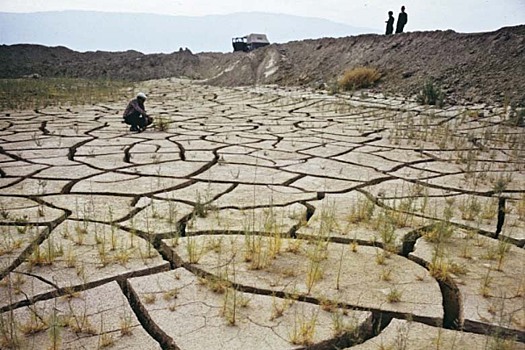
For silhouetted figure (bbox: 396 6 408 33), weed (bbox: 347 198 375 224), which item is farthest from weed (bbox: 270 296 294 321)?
silhouetted figure (bbox: 396 6 408 33)

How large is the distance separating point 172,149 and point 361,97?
238 inches

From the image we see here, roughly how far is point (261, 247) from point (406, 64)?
10.2m

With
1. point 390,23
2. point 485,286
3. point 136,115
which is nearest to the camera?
point 485,286

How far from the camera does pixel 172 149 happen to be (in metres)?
4.82

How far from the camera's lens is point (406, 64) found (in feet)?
37.6

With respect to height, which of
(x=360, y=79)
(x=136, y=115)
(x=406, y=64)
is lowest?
(x=136, y=115)

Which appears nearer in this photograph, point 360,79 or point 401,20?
point 360,79

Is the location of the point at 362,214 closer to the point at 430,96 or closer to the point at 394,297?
the point at 394,297

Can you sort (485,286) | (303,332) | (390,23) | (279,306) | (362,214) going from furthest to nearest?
1. (390,23)
2. (362,214)
3. (485,286)
4. (279,306)
5. (303,332)

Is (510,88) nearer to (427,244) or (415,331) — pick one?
(427,244)

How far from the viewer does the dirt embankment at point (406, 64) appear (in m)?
8.89

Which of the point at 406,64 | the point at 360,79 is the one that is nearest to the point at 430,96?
the point at 360,79

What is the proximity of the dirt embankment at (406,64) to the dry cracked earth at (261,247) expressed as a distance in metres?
4.56

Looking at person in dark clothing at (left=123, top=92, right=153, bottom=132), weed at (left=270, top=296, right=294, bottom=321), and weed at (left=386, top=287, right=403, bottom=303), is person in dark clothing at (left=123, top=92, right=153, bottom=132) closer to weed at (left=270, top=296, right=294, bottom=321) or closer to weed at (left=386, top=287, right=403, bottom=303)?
weed at (left=270, top=296, right=294, bottom=321)
